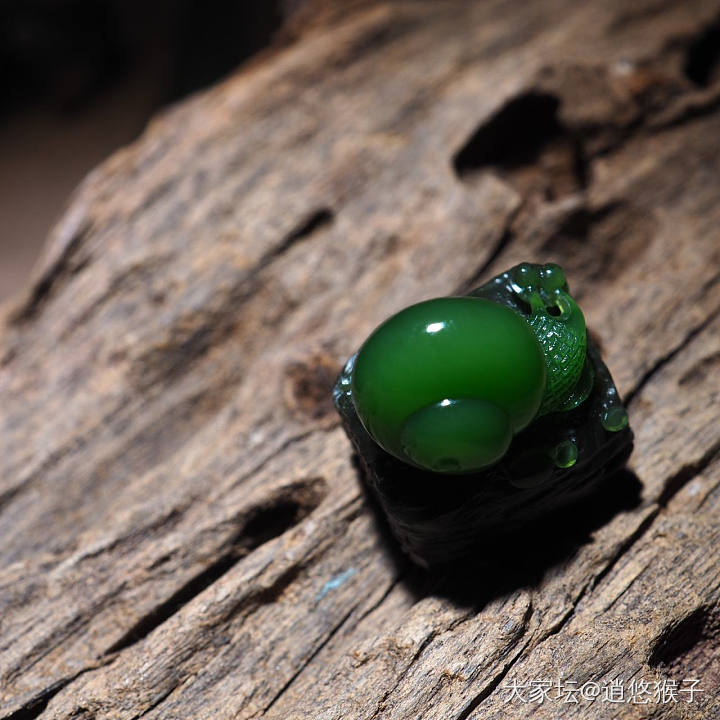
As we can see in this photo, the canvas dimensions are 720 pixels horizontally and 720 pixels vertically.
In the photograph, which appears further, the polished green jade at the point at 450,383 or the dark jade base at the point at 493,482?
the dark jade base at the point at 493,482

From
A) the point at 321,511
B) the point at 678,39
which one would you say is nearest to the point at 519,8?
the point at 678,39

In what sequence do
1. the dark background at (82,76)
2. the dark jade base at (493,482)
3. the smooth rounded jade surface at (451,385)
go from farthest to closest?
the dark background at (82,76) → the dark jade base at (493,482) → the smooth rounded jade surface at (451,385)

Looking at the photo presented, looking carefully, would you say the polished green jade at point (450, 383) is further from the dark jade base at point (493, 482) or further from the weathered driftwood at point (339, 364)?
the weathered driftwood at point (339, 364)

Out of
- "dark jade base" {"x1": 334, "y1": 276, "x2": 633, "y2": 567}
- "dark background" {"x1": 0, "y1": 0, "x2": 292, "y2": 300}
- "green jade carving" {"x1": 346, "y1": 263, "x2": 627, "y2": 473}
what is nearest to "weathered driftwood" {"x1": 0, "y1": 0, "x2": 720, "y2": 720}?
"dark jade base" {"x1": 334, "y1": 276, "x2": 633, "y2": 567}

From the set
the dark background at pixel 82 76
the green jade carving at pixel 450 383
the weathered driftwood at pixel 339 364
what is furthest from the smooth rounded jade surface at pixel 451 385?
the dark background at pixel 82 76

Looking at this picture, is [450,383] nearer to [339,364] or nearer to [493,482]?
[493,482]

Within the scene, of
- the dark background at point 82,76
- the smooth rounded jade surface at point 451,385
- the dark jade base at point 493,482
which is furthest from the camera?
the dark background at point 82,76
